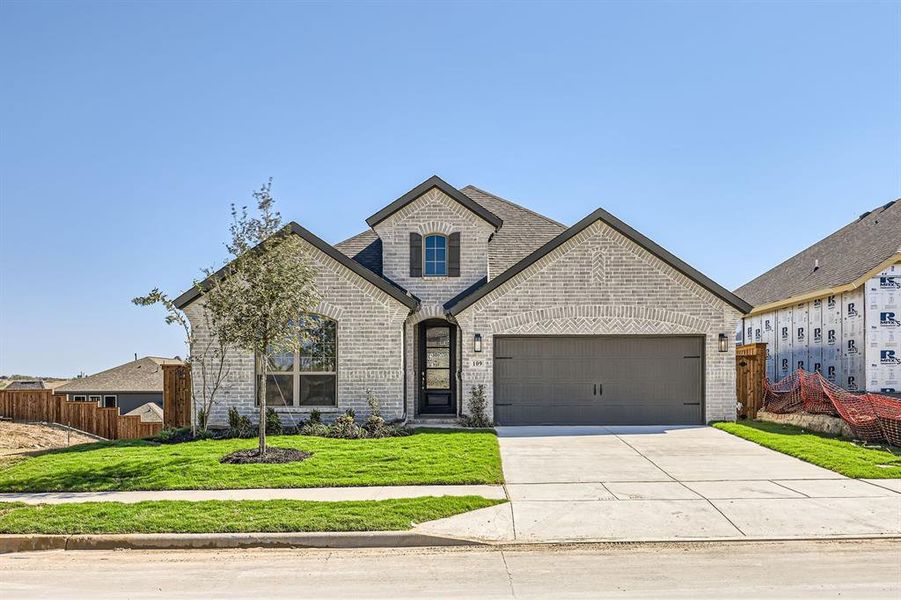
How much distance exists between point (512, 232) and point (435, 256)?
3455 mm

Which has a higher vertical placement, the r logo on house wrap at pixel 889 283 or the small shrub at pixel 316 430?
the r logo on house wrap at pixel 889 283

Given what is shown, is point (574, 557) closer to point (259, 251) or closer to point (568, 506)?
point (568, 506)

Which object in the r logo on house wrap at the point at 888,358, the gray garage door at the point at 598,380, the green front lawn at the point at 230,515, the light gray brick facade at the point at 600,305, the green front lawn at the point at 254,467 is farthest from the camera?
the r logo on house wrap at the point at 888,358

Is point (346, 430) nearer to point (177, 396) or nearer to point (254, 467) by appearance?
point (254, 467)

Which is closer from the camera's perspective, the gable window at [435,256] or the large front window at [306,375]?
the large front window at [306,375]

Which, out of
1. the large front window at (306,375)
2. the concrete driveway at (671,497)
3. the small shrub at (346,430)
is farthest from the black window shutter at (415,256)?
the concrete driveway at (671,497)

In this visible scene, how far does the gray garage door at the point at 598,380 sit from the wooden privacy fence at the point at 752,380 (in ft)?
7.46

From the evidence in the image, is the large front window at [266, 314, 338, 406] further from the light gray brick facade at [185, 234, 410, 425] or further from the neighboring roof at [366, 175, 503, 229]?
the neighboring roof at [366, 175, 503, 229]

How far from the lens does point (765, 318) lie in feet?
88.0

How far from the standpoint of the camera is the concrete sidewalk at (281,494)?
9281mm

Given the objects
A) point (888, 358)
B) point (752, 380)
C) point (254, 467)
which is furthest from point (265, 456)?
point (888, 358)

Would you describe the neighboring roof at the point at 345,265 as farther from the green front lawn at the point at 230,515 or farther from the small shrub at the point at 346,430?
the green front lawn at the point at 230,515

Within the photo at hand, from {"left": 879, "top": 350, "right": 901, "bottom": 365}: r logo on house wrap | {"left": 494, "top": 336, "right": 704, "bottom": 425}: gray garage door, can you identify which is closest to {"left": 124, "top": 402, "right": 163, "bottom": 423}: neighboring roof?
{"left": 494, "top": 336, "right": 704, "bottom": 425}: gray garage door

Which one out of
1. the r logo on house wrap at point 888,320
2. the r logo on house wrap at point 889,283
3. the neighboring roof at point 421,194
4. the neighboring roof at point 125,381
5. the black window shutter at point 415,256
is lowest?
the neighboring roof at point 125,381
